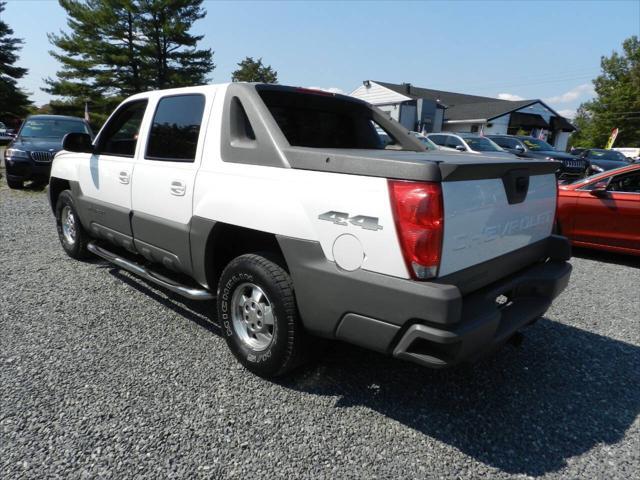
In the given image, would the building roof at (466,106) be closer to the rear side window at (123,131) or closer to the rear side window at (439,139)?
the rear side window at (439,139)

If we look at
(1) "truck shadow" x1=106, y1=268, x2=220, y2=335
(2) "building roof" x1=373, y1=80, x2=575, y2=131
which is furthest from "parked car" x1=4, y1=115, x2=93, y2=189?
(2) "building roof" x1=373, y1=80, x2=575, y2=131

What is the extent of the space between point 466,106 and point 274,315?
43.7 metres

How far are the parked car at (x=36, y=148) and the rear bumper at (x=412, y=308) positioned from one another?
948 cm

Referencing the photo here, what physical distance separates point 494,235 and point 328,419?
1.42 metres

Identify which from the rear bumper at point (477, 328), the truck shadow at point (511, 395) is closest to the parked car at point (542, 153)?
the truck shadow at point (511, 395)

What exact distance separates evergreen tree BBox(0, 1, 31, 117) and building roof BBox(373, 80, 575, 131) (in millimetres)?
32703

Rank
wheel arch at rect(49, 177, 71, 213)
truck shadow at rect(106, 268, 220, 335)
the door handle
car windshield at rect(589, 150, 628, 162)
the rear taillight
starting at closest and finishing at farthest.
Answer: the rear taillight → the door handle → truck shadow at rect(106, 268, 220, 335) → wheel arch at rect(49, 177, 71, 213) → car windshield at rect(589, 150, 628, 162)

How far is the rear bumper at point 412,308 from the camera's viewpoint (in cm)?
202

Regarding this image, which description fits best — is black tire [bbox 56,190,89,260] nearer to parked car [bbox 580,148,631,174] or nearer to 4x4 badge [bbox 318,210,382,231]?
4x4 badge [bbox 318,210,382,231]

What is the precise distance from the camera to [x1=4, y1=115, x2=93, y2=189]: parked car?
1022 centimetres

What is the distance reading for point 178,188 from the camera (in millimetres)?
3188

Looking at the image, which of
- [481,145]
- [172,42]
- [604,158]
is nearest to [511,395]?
[481,145]

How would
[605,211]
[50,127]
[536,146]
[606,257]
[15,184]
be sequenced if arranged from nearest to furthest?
[605,211] → [606,257] → [15,184] → [50,127] → [536,146]

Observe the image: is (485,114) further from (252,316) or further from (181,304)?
(252,316)
